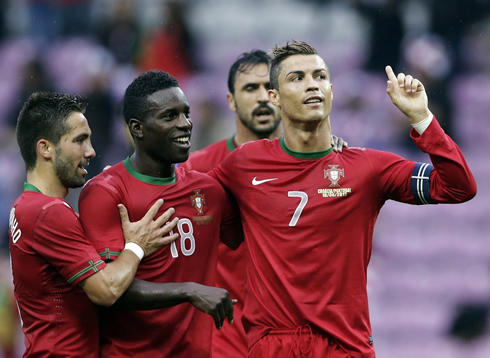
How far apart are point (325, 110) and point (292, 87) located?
27cm

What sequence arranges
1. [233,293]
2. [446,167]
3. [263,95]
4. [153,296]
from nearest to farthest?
[446,167], [153,296], [233,293], [263,95]

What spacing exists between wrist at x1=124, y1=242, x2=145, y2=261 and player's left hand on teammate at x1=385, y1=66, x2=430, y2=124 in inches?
69.1

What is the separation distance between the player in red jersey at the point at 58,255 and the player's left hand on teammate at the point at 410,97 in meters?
1.56

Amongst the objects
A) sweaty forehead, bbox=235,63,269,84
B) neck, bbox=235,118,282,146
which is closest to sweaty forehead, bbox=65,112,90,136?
neck, bbox=235,118,282,146

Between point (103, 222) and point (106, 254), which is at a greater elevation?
point (103, 222)

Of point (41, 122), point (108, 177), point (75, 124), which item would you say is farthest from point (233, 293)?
point (41, 122)

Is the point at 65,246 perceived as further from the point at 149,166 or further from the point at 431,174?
the point at 431,174

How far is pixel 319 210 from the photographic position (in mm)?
4430

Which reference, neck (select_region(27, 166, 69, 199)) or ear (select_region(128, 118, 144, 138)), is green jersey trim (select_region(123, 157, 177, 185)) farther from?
neck (select_region(27, 166, 69, 199))

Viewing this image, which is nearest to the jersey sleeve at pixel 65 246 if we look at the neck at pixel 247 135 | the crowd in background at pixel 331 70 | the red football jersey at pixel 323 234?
the red football jersey at pixel 323 234

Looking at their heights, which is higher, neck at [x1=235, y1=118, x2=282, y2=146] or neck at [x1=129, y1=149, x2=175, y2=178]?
neck at [x1=129, y1=149, x2=175, y2=178]

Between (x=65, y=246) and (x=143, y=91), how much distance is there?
112 centimetres

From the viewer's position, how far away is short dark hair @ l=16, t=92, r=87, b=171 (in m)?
4.57

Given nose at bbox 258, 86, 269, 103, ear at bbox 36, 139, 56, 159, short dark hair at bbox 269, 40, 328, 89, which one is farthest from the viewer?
Result: nose at bbox 258, 86, 269, 103
